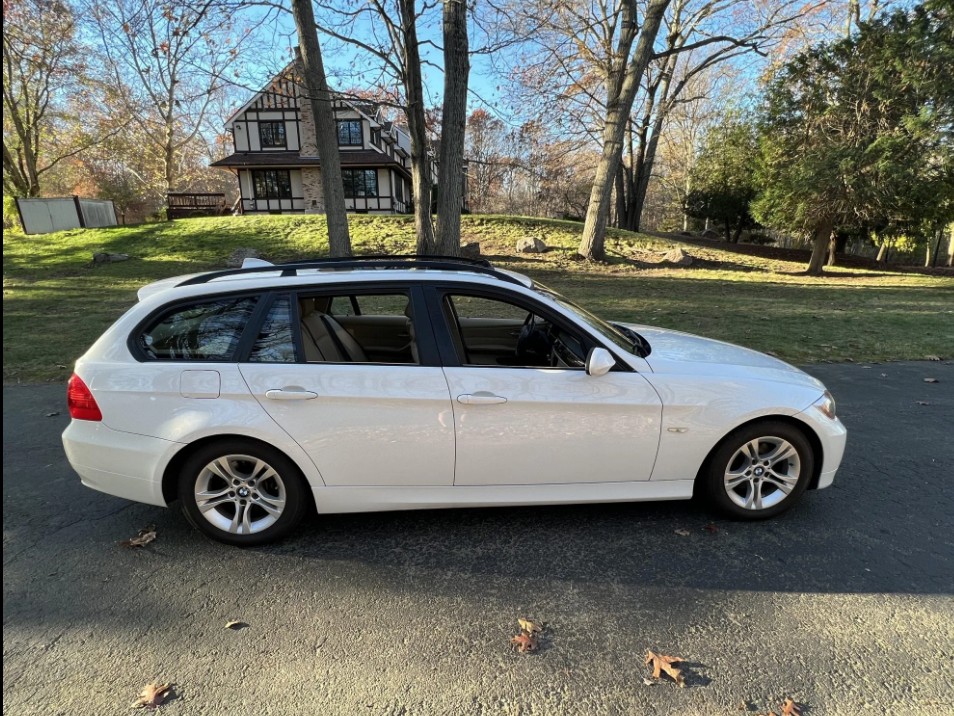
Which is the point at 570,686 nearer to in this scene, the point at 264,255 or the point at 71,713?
the point at 71,713

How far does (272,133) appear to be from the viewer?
1362 inches

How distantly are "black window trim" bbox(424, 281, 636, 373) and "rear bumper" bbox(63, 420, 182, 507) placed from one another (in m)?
1.57

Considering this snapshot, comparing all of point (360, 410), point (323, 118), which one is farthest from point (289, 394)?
point (323, 118)

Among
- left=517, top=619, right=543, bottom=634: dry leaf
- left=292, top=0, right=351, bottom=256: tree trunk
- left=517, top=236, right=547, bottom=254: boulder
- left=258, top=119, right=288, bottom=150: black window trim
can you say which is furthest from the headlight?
left=258, top=119, right=288, bottom=150: black window trim

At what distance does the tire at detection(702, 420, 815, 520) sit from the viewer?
3.31 m

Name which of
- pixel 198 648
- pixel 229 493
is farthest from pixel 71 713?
pixel 229 493

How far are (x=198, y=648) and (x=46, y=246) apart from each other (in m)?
24.3

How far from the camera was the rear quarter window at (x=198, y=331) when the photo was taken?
3.15m

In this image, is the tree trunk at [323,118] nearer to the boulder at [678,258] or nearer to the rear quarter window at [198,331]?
the rear quarter window at [198,331]

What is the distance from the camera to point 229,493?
318 centimetres

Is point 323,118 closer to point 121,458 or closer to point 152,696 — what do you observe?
point 121,458

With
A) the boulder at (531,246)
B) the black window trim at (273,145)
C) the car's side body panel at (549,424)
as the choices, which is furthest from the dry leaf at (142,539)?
the black window trim at (273,145)

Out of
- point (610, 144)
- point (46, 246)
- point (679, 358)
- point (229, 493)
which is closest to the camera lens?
point (229, 493)

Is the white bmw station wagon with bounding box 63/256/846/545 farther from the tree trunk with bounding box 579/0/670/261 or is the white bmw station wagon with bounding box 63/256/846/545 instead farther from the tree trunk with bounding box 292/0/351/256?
the tree trunk with bounding box 579/0/670/261
